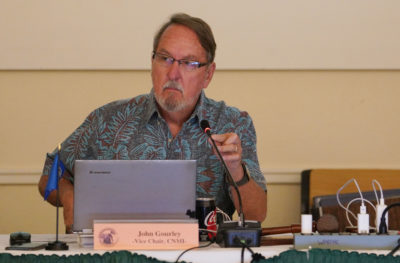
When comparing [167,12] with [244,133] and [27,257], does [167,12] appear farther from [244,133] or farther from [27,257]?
[27,257]

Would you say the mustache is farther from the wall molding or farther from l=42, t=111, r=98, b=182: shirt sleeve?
the wall molding

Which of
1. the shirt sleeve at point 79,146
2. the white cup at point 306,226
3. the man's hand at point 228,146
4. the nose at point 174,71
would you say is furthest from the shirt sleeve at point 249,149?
the white cup at point 306,226

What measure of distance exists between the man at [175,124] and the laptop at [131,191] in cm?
64

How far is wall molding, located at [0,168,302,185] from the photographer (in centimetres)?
352

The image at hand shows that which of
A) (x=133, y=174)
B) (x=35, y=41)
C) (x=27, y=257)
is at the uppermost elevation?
(x=35, y=41)

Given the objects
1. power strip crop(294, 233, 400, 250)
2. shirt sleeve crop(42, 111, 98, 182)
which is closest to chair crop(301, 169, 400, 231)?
shirt sleeve crop(42, 111, 98, 182)

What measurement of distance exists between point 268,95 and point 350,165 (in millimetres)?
534

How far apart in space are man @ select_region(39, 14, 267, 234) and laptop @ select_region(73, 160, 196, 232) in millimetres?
636

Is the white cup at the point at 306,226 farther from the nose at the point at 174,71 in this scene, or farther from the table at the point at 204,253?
the nose at the point at 174,71

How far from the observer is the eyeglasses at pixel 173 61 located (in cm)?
260

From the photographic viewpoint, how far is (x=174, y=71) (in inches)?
102

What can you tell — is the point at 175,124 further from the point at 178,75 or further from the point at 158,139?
the point at 178,75

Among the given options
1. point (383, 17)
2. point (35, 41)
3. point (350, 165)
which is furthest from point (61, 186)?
point (383, 17)

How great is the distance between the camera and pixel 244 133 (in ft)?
8.93
